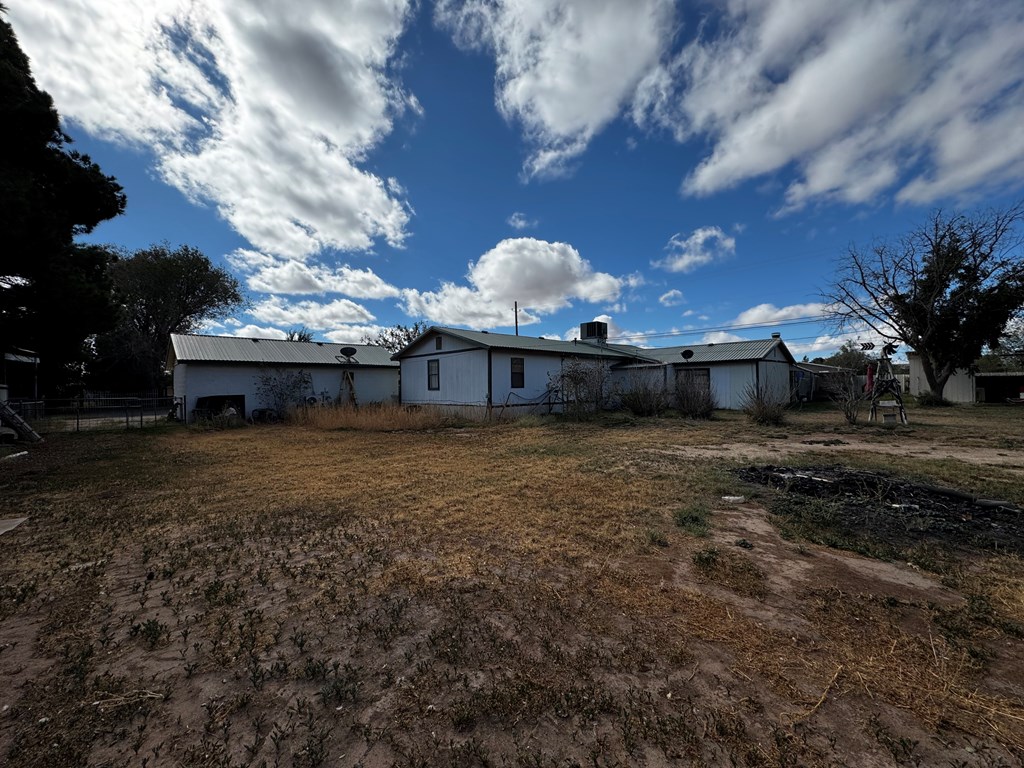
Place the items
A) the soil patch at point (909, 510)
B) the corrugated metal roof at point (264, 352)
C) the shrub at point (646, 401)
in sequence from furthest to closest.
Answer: the corrugated metal roof at point (264, 352)
the shrub at point (646, 401)
the soil patch at point (909, 510)

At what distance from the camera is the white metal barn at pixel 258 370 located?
1697 centimetres

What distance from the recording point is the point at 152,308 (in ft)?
101

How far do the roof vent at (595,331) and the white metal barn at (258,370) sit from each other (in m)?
11.2

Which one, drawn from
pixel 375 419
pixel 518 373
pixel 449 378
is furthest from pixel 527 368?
pixel 375 419

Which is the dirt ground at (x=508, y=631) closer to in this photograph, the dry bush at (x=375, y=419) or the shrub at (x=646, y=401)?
the dry bush at (x=375, y=419)

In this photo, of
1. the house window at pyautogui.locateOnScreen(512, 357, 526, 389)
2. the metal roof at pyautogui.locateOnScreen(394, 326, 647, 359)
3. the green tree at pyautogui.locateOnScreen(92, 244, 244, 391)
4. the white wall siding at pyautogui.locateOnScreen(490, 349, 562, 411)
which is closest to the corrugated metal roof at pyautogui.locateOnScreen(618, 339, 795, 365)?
the metal roof at pyautogui.locateOnScreen(394, 326, 647, 359)

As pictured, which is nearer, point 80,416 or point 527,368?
point 527,368

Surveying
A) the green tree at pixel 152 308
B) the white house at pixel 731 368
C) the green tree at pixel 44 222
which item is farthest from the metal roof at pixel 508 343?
the green tree at pixel 152 308

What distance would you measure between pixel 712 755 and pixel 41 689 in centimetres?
304

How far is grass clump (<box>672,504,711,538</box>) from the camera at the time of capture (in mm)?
4102

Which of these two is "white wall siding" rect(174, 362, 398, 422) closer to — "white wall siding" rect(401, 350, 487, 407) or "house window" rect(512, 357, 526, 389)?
"white wall siding" rect(401, 350, 487, 407)

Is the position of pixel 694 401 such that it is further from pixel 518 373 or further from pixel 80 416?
pixel 80 416

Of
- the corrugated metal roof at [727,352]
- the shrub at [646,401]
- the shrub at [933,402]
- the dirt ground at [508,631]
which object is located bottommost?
the dirt ground at [508,631]

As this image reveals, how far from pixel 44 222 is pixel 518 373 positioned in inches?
515
